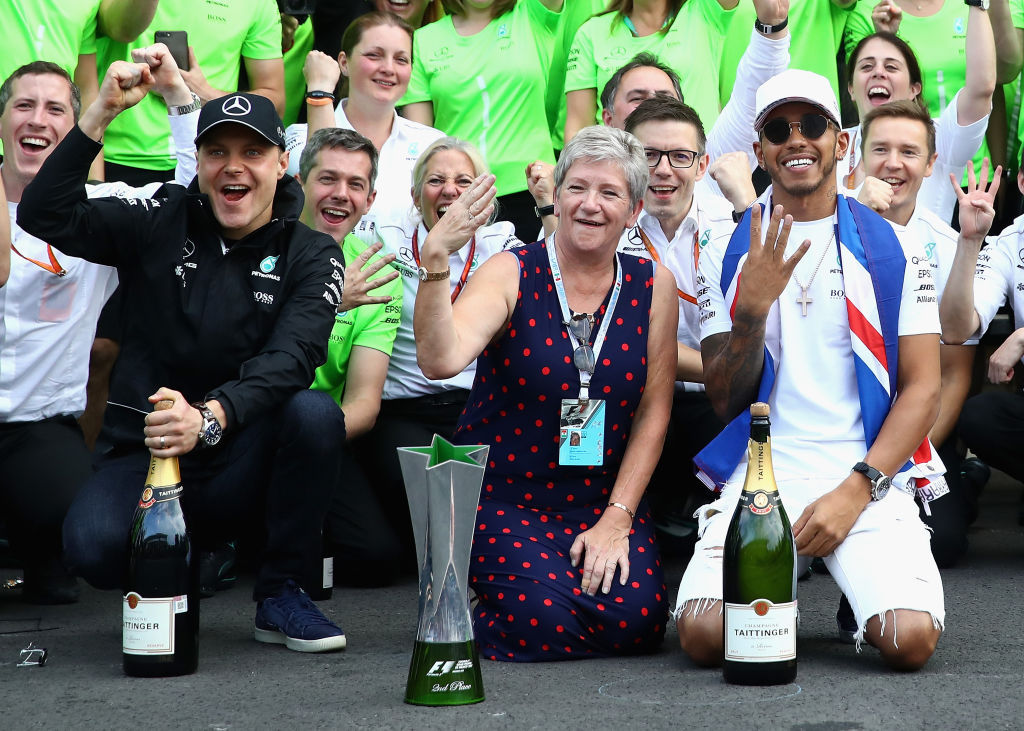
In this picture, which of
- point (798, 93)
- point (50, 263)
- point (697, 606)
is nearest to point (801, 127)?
point (798, 93)

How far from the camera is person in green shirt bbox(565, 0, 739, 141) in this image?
20.3ft

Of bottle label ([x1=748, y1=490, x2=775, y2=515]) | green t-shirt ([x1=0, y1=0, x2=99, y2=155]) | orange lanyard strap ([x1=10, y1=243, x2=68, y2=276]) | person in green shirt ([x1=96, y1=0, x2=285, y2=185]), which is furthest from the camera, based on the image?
person in green shirt ([x1=96, y1=0, x2=285, y2=185])

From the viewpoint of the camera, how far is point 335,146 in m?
5.27

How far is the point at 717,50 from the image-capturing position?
6.33 meters

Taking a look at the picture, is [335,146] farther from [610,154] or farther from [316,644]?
[316,644]

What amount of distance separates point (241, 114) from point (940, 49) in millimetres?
3872

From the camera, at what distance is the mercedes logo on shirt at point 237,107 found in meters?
3.92

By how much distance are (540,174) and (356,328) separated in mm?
976

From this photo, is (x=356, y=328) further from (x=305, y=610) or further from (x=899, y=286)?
(x=899, y=286)

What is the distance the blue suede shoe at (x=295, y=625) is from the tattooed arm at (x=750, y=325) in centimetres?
138

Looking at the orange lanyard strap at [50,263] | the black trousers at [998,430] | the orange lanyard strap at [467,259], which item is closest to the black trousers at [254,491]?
the orange lanyard strap at [50,263]

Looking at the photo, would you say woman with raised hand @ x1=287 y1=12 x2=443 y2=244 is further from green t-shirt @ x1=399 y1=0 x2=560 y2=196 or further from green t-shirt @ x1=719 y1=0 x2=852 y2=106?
green t-shirt @ x1=719 y1=0 x2=852 y2=106

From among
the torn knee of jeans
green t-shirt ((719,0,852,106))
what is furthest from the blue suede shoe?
green t-shirt ((719,0,852,106))

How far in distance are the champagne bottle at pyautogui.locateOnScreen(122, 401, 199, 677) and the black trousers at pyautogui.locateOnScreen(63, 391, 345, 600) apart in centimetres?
34
